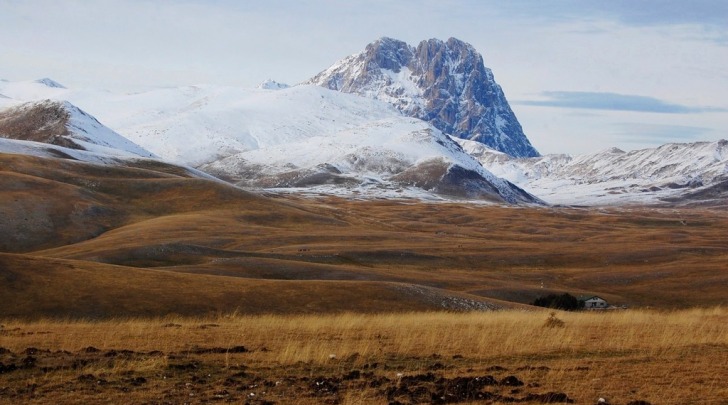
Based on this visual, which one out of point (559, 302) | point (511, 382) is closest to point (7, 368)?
point (511, 382)

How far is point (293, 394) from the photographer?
1672 cm

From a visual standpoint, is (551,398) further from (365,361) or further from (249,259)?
(249,259)

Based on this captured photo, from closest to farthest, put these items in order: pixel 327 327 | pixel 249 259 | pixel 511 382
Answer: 1. pixel 511 382
2. pixel 327 327
3. pixel 249 259

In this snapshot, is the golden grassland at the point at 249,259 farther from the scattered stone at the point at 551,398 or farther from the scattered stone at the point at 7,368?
the scattered stone at the point at 551,398

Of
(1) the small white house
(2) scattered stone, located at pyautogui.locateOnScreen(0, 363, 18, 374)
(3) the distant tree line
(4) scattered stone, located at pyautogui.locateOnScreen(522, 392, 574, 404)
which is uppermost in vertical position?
(4) scattered stone, located at pyautogui.locateOnScreen(522, 392, 574, 404)

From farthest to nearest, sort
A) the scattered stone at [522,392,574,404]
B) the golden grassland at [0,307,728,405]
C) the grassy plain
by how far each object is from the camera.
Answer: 1. the grassy plain
2. the golden grassland at [0,307,728,405]
3. the scattered stone at [522,392,574,404]

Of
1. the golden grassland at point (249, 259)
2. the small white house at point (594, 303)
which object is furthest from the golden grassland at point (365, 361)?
the small white house at point (594, 303)

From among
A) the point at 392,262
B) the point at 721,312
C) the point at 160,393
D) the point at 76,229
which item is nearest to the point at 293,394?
the point at 160,393

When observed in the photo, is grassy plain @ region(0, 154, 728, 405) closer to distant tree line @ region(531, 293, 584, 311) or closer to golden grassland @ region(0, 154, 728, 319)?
golden grassland @ region(0, 154, 728, 319)

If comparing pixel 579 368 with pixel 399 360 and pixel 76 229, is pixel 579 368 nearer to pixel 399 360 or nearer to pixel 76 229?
pixel 399 360

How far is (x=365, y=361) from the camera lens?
68.5 feet

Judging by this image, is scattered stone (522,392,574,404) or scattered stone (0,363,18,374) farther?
scattered stone (0,363,18,374)

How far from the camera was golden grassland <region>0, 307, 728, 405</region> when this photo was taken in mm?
16500

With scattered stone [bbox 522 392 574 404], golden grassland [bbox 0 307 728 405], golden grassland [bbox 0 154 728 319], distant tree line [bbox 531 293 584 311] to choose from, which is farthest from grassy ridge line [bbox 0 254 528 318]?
scattered stone [bbox 522 392 574 404]
